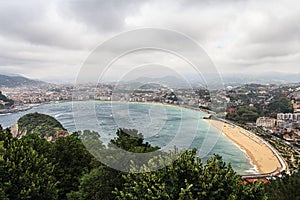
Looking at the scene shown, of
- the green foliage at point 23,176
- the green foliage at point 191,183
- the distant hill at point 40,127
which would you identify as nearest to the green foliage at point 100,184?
the green foliage at point 23,176

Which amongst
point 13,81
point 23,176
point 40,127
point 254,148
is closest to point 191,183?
point 23,176

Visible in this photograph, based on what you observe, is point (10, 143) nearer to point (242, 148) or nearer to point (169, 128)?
point (169, 128)

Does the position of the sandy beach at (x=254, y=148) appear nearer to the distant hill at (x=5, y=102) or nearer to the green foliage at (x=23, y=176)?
the green foliage at (x=23, y=176)

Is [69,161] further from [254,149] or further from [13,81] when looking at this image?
[13,81]

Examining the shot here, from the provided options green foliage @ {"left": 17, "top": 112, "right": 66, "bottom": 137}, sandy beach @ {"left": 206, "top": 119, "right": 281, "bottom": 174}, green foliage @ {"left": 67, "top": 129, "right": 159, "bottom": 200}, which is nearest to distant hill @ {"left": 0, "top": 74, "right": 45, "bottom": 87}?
green foliage @ {"left": 17, "top": 112, "right": 66, "bottom": 137}

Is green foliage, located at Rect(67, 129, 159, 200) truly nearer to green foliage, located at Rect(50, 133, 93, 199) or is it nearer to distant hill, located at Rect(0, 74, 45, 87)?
green foliage, located at Rect(50, 133, 93, 199)

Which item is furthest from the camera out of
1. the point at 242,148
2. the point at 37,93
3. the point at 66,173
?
the point at 37,93

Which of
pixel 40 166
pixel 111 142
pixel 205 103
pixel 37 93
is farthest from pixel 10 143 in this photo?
pixel 37 93
